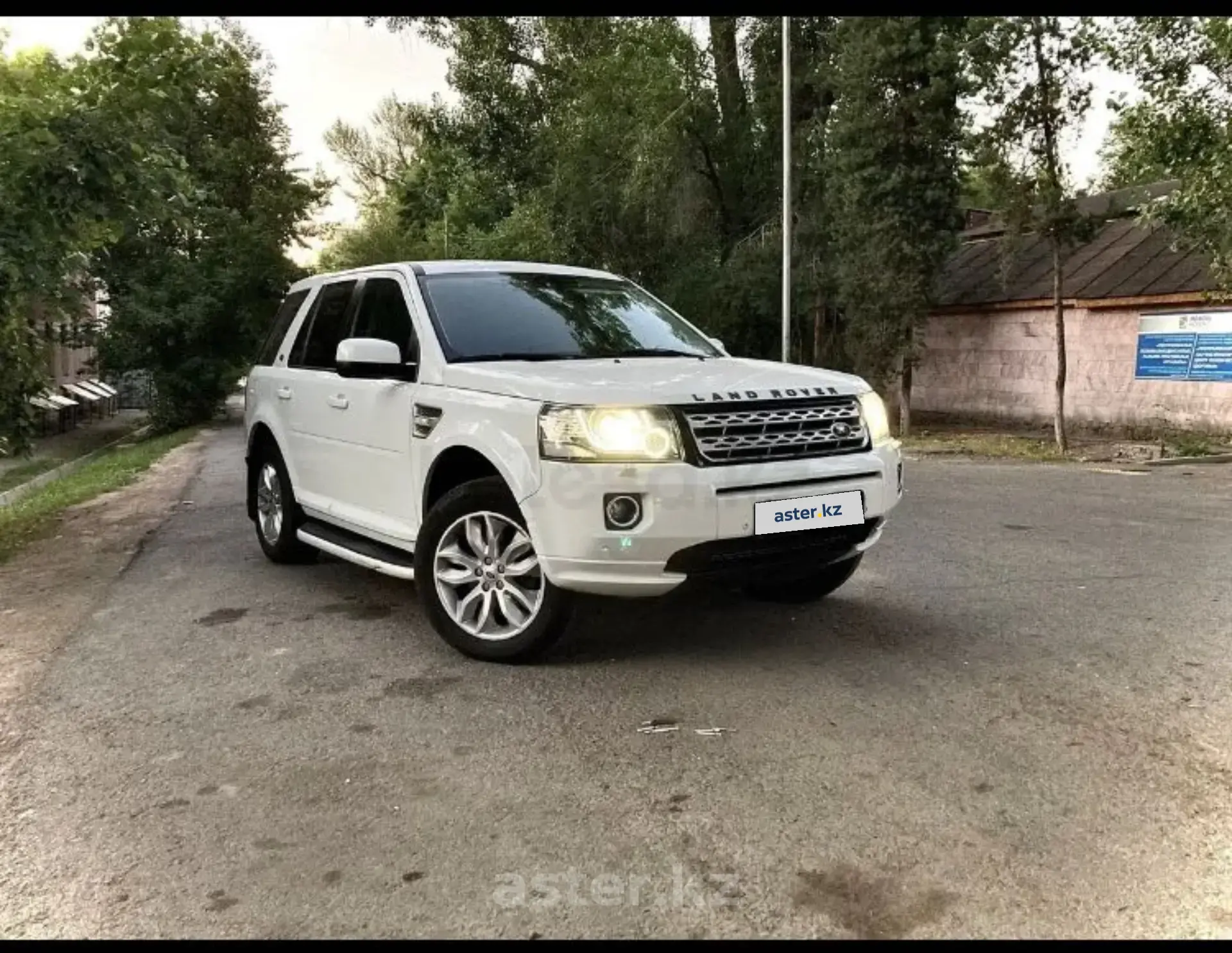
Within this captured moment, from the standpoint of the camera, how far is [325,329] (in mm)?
6438

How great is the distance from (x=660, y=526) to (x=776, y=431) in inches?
28.6

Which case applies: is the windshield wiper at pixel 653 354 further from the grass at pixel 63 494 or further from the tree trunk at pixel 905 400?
the tree trunk at pixel 905 400

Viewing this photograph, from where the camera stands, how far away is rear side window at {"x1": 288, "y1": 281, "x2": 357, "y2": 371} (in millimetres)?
6250

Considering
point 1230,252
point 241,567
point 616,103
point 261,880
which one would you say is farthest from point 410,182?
point 261,880

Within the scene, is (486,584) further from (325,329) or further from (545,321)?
(325,329)

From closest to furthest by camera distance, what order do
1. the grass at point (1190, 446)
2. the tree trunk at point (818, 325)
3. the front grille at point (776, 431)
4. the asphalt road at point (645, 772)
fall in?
the asphalt road at point (645, 772) < the front grille at point (776, 431) < the grass at point (1190, 446) < the tree trunk at point (818, 325)

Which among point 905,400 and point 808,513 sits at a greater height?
point 905,400

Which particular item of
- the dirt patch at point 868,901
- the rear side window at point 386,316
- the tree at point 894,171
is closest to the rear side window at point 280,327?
the rear side window at point 386,316

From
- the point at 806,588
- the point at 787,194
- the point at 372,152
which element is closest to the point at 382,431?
the point at 806,588

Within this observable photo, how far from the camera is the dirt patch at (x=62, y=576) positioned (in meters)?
4.91

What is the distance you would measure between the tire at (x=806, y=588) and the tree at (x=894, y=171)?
14.0 meters

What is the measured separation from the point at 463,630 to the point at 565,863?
1.97m

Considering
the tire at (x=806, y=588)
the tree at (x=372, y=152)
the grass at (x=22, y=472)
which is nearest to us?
the tire at (x=806, y=588)

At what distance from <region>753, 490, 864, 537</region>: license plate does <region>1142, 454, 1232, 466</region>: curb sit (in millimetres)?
11766
